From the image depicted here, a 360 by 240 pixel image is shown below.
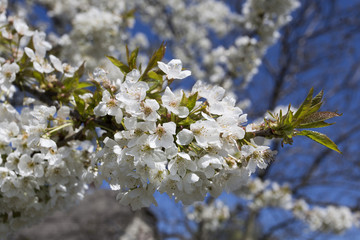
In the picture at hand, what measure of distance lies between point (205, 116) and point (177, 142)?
0.13 m

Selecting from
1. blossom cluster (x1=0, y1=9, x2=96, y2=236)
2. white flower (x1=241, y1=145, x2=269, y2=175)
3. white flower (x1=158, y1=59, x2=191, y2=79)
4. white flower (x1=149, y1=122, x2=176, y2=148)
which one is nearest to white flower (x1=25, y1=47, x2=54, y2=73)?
blossom cluster (x1=0, y1=9, x2=96, y2=236)

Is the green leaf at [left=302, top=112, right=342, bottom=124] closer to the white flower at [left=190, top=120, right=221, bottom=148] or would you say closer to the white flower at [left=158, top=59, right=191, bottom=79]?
the white flower at [left=190, top=120, right=221, bottom=148]

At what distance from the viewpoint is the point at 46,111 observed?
114 cm

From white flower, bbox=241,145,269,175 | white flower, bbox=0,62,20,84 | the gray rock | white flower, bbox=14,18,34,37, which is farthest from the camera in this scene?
the gray rock

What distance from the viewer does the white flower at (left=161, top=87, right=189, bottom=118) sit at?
0.98 m

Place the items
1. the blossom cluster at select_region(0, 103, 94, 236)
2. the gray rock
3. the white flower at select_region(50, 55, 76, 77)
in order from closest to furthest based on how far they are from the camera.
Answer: the blossom cluster at select_region(0, 103, 94, 236)
the white flower at select_region(50, 55, 76, 77)
the gray rock

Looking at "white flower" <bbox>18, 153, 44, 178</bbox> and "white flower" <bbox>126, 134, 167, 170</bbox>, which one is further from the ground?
"white flower" <bbox>18, 153, 44, 178</bbox>

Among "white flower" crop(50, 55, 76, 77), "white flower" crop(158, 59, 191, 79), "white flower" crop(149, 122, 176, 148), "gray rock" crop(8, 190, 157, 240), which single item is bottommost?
"white flower" crop(149, 122, 176, 148)

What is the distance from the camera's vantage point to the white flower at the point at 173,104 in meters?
0.98

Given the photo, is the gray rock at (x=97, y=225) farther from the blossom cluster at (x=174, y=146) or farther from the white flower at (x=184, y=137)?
the white flower at (x=184, y=137)

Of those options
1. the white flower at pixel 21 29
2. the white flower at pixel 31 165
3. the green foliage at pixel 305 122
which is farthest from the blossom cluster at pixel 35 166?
the green foliage at pixel 305 122

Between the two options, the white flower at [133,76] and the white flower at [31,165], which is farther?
the white flower at [31,165]

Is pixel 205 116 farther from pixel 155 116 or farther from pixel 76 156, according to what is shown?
pixel 76 156

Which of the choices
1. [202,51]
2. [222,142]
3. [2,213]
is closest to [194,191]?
[222,142]
